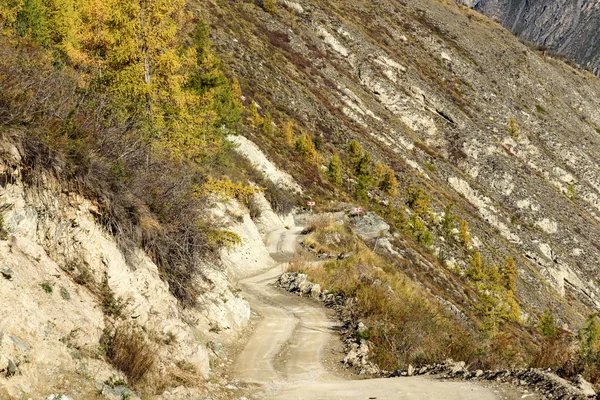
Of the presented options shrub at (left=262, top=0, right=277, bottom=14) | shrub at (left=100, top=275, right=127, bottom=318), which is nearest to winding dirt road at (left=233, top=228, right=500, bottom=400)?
shrub at (left=100, top=275, right=127, bottom=318)

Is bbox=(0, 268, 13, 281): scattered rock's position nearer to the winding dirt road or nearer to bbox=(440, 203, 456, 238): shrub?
the winding dirt road

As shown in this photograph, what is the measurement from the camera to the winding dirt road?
24.3 feet

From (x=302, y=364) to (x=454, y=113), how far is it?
81.5 meters

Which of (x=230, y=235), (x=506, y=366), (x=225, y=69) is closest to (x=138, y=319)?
(x=230, y=235)

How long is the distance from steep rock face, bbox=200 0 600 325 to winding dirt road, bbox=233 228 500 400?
27.9m

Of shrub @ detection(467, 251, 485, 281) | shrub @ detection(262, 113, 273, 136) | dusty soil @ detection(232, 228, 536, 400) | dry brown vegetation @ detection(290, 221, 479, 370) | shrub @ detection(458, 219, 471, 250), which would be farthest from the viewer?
shrub @ detection(458, 219, 471, 250)

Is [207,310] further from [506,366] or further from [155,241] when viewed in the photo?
[506,366]

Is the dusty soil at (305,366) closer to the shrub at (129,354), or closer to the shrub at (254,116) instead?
the shrub at (129,354)

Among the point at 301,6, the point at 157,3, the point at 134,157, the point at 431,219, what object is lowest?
the point at 431,219

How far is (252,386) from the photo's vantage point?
8.19m

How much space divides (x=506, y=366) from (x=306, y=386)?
14.4 feet

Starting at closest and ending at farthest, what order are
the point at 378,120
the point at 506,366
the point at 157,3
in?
the point at 506,366 < the point at 157,3 < the point at 378,120

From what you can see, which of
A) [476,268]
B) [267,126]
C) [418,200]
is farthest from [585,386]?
[418,200]

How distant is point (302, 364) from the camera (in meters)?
10.1
